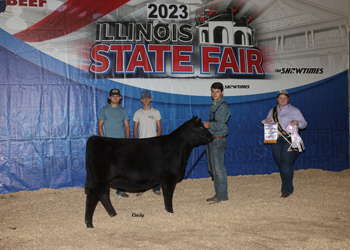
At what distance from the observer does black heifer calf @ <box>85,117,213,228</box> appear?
3736 mm

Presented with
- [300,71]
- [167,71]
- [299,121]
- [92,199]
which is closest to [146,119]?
[167,71]

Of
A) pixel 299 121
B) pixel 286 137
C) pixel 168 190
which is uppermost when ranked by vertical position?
pixel 299 121

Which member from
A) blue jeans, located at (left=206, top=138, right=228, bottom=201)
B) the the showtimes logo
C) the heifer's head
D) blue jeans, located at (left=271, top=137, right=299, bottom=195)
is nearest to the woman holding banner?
blue jeans, located at (left=271, top=137, right=299, bottom=195)

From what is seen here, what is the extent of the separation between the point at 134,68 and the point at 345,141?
17.3 ft

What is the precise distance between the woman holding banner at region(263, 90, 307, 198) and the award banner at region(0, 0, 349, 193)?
6.04 feet

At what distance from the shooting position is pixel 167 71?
6457mm

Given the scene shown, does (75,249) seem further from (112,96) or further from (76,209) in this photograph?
(112,96)

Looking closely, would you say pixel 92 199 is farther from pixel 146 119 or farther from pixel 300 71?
pixel 300 71

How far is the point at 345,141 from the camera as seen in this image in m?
7.43

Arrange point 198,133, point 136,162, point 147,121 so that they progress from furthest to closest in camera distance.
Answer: point 147,121, point 198,133, point 136,162

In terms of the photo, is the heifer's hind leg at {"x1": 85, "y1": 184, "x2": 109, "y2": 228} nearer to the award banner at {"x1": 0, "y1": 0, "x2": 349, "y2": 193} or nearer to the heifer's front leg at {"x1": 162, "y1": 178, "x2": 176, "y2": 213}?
the heifer's front leg at {"x1": 162, "y1": 178, "x2": 176, "y2": 213}

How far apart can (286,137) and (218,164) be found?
121cm

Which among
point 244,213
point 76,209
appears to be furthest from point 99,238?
point 244,213

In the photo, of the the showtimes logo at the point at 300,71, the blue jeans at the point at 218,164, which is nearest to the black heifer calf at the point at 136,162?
the blue jeans at the point at 218,164
